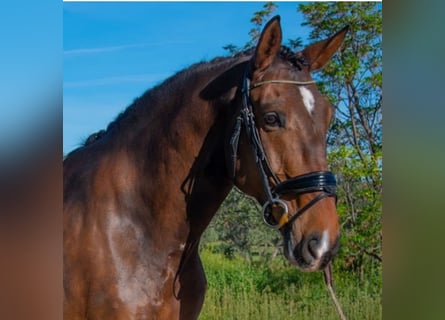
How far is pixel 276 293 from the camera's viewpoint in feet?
15.0

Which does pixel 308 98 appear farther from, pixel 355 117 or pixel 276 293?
pixel 276 293

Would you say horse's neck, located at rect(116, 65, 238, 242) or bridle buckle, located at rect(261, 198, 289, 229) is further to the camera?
horse's neck, located at rect(116, 65, 238, 242)

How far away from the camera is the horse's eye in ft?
6.37

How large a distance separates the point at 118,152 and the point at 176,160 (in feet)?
1.00

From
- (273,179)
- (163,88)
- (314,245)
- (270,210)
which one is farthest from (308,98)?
(163,88)

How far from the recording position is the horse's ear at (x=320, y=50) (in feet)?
7.27

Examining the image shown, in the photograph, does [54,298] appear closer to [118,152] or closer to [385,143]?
[385,143]

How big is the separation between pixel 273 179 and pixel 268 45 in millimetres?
550

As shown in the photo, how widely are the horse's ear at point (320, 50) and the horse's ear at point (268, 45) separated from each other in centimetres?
23


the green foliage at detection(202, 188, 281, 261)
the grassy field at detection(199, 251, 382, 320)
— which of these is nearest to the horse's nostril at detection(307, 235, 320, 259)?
the grassy field at detection(199, 251, 382, 320)

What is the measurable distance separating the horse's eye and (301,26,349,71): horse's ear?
0.40 m

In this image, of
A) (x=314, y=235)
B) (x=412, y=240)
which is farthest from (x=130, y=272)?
(x=412, y=240)

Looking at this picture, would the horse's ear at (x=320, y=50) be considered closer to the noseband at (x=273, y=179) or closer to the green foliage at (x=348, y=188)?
the noseband at (x=273, y=179)

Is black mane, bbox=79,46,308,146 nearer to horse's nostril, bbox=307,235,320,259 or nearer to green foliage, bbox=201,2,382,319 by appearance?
horse's nostril, bbox=307,235,320,259
